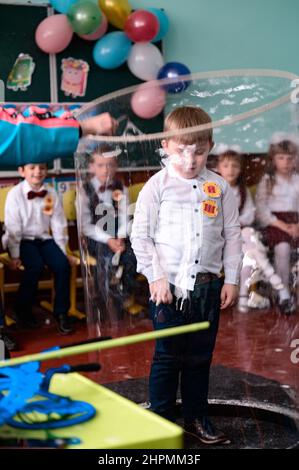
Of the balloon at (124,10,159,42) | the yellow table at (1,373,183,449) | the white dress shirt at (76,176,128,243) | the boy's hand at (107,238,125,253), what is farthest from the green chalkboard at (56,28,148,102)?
the yellow table at (1,373,183,449)

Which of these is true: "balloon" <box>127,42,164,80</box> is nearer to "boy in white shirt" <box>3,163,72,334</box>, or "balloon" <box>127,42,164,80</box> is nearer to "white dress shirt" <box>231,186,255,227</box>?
"boy in white shirt" <box>3,163,72,334</box>

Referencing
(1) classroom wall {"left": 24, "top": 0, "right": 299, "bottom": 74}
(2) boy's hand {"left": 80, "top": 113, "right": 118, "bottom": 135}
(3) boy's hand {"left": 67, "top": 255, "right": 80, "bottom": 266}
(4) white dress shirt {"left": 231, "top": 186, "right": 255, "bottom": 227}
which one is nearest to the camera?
(2) boy's hand {"left": 80, "top": 113, "right": 118, "bottom": 135}

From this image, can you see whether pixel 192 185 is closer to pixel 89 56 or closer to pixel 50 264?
pixel 50 264

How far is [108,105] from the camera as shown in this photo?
6.53 feet

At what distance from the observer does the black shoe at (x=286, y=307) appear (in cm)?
209

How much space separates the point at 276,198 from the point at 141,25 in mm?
2863

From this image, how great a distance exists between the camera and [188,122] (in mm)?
1892

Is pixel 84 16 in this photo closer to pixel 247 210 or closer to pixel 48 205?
pixel 48 205

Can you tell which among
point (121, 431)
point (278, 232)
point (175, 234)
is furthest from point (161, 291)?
point (121, 431)

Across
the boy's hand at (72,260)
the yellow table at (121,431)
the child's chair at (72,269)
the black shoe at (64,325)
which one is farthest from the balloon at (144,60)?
the yellow table at (121,431)

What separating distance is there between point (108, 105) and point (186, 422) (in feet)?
2.91

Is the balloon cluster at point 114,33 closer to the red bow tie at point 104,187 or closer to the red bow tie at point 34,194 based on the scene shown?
the red bow tie at point 34,194

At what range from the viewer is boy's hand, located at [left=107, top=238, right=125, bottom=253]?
1977 mm
